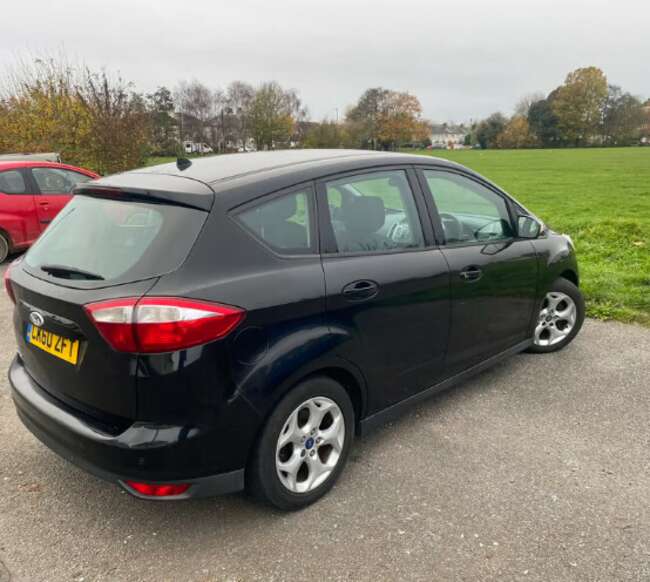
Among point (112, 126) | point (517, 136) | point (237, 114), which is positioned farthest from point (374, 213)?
point (517, 136)

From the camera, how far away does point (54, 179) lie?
28.6 ft

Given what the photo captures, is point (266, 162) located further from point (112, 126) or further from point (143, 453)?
point (112, 126)

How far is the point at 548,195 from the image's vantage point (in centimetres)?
1769

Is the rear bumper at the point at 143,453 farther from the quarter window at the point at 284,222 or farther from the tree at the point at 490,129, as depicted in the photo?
the tree at the point at 490,129

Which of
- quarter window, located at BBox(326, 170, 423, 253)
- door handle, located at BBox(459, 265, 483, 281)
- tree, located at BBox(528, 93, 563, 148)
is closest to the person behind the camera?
quarter window, located at BBox(326, 170, 423, 253)

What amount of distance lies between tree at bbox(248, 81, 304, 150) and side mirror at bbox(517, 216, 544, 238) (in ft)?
148

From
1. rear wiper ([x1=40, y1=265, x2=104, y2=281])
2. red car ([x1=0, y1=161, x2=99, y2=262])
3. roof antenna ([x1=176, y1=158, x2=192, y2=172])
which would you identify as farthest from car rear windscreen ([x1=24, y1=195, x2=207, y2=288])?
red car ([x1=0, y1=161, x2=99, y2=262])

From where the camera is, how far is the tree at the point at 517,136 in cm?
8556

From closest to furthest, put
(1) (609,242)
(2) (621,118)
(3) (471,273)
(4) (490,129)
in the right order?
(3) (471,273) → (1) (609,242) → (2) (621,118) → (4) (490,129)

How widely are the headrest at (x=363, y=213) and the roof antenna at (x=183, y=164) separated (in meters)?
0.87

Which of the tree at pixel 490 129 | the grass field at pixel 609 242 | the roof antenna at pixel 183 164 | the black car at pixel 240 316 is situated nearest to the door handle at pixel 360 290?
the black car at pixel 240 316

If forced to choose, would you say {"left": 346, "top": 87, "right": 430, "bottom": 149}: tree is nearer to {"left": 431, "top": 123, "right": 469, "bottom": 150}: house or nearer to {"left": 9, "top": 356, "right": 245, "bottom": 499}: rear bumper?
{"left": 431, "top": 123, "right": 469, "bottom": 150}: house

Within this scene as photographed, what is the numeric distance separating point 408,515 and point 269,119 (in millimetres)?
51735

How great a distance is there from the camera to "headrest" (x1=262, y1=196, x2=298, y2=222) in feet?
8.44
